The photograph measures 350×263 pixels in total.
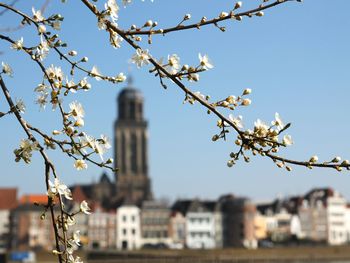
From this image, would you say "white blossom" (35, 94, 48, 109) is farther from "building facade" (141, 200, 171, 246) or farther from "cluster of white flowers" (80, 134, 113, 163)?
"building facade" (141, 200, 171, 246)

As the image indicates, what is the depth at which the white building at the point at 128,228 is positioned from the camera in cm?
9344

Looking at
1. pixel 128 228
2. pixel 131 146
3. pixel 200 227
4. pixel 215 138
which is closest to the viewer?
pixel 215 138

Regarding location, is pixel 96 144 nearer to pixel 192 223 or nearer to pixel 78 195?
pixel 192 223

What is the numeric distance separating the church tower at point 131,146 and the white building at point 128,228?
21259 mm

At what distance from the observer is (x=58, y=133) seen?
3100 mm

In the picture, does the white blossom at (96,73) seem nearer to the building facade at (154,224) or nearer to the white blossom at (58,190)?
the white blossom at (58,190)

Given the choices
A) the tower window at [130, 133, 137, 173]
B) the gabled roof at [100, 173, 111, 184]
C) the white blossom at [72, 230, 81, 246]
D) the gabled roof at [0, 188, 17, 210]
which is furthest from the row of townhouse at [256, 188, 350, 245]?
the white blossom at [72, 230, 81, 246]

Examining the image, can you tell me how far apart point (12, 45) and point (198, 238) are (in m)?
96.1

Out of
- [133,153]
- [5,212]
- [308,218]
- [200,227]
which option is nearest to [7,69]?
[200,227]

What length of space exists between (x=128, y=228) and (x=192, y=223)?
9.54 m

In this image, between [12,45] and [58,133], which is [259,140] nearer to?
[58,133]

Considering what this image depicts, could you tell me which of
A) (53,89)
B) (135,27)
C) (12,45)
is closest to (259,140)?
(135,27)

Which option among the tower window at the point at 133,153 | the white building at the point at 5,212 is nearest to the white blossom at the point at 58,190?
the white building at the point at 5,212

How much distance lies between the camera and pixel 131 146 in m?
124
